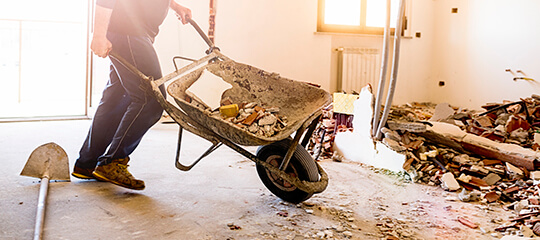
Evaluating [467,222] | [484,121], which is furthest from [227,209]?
[484,121]

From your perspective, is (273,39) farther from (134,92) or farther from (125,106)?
(134,92)

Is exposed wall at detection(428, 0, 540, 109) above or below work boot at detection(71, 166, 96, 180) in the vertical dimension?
above

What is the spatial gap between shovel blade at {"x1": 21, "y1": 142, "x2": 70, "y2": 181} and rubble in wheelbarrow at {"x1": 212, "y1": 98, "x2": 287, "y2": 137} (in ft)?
3.52

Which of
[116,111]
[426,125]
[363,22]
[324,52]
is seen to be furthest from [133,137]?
[363,22]

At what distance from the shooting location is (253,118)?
7.64 ft

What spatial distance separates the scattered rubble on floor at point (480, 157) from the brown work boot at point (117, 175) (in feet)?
5.49

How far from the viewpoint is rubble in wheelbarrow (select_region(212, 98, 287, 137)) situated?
2283 millimetres

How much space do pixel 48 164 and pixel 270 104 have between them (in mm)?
1317

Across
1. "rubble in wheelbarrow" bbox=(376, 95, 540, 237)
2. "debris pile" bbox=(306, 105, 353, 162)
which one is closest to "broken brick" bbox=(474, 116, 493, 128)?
"rubble in wheelbarrow" bbox=(376, 95, 540, 237)

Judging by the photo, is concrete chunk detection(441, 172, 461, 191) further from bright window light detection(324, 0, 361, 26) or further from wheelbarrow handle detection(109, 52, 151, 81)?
bright window light detection(324, 0, 361, 26)

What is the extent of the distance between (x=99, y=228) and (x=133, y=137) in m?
0.60

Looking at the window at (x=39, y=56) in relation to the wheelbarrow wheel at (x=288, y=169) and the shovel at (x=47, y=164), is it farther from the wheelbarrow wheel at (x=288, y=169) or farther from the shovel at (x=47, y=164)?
the wheelbarrow wheel at (x=288, y=169)

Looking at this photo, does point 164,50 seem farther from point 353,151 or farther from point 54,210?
point 54,210

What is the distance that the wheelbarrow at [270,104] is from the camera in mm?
2227
